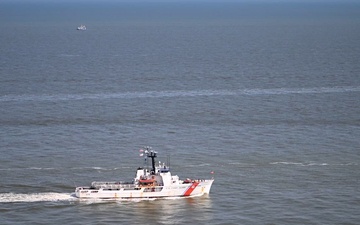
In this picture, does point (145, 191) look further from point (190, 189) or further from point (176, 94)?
point (176, 94)

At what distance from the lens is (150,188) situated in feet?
292

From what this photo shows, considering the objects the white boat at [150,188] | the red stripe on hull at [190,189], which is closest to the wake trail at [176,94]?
the white boat at [150,188]

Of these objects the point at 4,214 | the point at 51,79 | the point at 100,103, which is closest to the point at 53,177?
the point at 4,214

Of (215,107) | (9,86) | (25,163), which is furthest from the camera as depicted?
(9,86)

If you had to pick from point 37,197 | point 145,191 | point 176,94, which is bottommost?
point 37,197

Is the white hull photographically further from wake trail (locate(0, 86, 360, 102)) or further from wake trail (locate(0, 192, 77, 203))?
wake trail (locate(0, 86, 360, 102))

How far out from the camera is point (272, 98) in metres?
142

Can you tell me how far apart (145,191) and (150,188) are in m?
0.60

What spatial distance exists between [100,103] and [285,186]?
5258 cm

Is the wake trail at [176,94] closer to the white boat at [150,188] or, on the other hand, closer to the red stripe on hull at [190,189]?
the white boat at [150,188]

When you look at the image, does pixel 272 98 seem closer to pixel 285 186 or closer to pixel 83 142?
pixel 83 142

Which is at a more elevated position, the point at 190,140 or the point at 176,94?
the point at 176,94

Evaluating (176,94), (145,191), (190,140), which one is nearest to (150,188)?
(145,191)

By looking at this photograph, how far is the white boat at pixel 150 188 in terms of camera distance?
8856 cm
